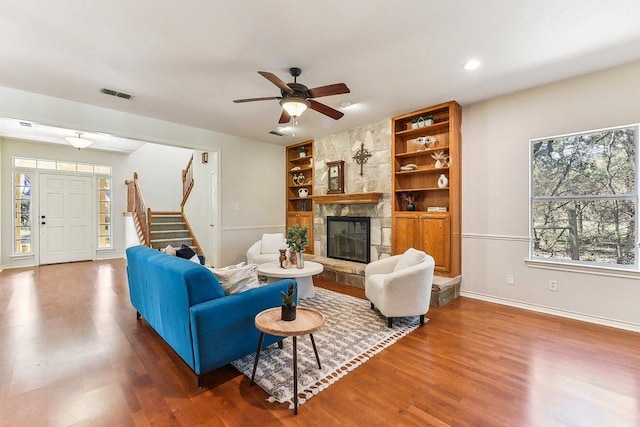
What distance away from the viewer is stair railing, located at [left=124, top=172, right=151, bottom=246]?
616cm

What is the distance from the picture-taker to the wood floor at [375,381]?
5.88ft

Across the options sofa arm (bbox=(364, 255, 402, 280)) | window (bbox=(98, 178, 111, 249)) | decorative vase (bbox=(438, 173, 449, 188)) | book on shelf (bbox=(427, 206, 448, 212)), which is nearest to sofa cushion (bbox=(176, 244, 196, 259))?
sofa arm (bbox=(364, 255, 402, 280))

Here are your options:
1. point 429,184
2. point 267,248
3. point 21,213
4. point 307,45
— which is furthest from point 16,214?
point 429,184

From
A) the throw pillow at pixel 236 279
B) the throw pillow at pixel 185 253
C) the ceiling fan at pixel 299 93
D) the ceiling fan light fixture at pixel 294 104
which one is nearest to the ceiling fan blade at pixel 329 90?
the ceiling fan at pixel 299 93

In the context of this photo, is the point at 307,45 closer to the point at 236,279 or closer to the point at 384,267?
the point at 236,279

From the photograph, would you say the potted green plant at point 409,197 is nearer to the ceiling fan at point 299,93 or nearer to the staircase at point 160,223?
the ceiling fan at point 299,93

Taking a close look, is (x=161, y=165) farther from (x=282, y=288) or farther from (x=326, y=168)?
(x=282, y=288)

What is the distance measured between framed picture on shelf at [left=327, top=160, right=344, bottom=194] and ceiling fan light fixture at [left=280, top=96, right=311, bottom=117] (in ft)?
8.73

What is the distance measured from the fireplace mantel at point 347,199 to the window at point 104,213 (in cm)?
560

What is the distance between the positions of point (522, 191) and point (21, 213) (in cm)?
955

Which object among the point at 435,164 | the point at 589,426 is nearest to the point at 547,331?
the point at 589,426

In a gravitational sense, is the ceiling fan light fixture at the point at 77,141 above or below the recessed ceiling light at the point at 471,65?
below

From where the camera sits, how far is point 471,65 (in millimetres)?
3010

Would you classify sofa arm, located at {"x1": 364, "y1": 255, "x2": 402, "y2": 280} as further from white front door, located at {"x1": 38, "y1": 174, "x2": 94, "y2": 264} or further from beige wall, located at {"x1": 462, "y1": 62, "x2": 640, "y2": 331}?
white front door, located at {"x1": 38, "y1": 174, "x2": 94, "y2": 264}
